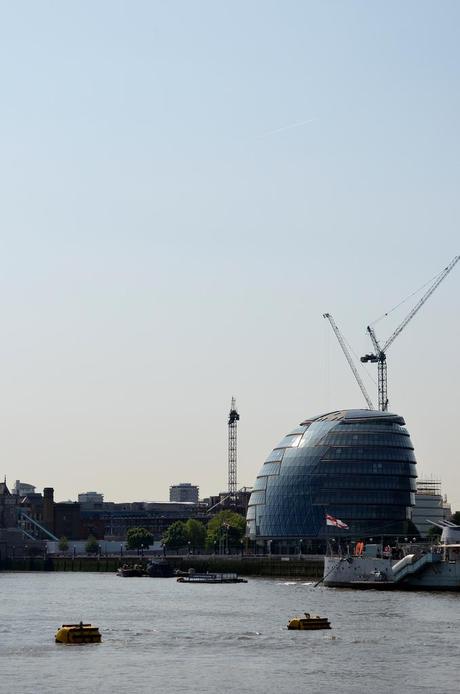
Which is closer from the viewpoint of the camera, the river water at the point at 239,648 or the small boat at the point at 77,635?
the river water at the point at 239,648

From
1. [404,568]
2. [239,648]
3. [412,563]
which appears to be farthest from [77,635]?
[404,568]

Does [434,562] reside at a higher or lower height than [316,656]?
higher

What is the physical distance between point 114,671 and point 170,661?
5.70 metres

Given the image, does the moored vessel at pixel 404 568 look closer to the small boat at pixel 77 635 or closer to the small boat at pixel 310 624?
the small boat at pixel 310 624

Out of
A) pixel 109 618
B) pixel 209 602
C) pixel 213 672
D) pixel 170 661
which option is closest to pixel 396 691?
pixel 213 672

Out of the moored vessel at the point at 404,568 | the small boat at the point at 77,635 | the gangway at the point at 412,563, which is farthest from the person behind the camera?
the gangway at the point at 412,563

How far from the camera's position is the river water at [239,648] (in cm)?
8412

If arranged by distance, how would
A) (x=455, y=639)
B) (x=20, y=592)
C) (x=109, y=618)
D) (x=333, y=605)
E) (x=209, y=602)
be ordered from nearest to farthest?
1. (x=455, y=639)
2. (x=109, y=618)
3. (x=333, y=605)
4. (x=209, y=602)
5. (x=20, y=592)

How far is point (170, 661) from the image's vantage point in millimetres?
93750

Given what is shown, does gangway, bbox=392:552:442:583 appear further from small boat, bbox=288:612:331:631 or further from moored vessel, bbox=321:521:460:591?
small boat, bbox=288:612:331:631

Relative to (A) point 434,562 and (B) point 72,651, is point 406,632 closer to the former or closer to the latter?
(B) point 72,651

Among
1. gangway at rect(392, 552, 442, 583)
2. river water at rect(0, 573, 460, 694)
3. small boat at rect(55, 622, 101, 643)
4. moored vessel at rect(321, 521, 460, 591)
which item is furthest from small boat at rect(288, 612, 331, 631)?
gangway at rect(392, 552, 442, 583)

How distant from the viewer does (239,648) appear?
101188 mm

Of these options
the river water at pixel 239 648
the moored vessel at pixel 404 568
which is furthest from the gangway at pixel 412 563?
the river water at pixel 239 648
